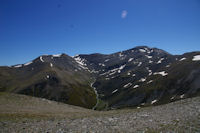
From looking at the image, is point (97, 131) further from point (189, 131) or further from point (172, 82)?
point (172, 82)

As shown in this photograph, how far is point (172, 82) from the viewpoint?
164 metres

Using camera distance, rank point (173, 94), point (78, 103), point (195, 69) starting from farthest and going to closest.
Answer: point (78, 103), point (195, 69), point (173, 94)

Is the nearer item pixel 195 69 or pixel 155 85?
pixel 195 69

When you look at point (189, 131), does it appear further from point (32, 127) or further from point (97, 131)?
point (32, 127)

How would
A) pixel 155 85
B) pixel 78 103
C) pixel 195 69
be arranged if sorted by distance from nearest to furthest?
pixel 195 69 → pixel 155 85 → pixel 78 103

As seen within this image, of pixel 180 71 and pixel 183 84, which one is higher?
pixel 180 71

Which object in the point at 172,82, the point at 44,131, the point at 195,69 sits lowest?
the point at 44,131

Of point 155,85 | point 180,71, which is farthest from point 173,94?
point 180,71

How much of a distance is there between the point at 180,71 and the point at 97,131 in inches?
7184

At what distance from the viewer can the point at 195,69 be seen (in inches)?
6373

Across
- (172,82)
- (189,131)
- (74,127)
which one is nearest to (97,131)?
(74,127)

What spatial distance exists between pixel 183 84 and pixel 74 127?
153402mm

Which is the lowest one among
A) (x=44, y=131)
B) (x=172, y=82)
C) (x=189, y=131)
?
(x=189, y=131)

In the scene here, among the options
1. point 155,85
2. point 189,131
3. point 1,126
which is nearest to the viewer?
point 189,131
